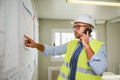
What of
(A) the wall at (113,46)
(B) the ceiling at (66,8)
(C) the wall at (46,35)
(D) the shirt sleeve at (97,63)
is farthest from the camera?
(A) the wall at (113,46)

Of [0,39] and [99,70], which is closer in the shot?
[0,39]

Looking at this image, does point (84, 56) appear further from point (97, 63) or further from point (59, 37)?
point (59, 37)

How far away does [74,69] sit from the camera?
5.37 feet

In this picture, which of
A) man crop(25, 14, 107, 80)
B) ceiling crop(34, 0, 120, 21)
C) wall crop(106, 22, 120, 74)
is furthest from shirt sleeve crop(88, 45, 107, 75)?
wall crop(106, 22, 120, 74)

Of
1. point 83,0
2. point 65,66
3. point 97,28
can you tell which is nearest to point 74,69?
point 65,66

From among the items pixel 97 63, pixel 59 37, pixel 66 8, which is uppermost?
pixel 66 8

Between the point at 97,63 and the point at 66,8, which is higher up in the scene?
the point at 66,8

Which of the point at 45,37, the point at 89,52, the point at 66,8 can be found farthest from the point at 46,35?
the point at 89,52

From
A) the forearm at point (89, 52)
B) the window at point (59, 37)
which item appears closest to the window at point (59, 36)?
the window at point (59, 37)

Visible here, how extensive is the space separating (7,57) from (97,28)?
5.46 m

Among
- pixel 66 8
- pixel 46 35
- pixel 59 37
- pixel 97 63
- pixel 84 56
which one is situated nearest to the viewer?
pixel 97 63

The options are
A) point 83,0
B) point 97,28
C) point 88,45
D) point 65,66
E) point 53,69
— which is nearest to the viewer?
point 88,45

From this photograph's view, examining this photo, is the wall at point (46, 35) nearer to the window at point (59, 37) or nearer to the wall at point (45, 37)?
the wall at point (45, 37)

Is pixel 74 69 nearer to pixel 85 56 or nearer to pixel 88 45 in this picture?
pixel 85 56
